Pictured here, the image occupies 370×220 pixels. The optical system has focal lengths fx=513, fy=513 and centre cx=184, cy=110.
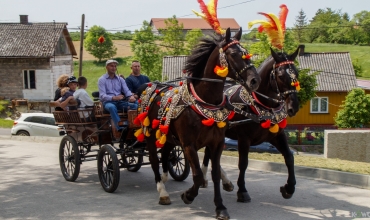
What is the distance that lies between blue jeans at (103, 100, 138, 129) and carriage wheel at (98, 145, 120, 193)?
1.62 ft

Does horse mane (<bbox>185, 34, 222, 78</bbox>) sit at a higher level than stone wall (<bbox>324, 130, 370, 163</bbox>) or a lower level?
higher

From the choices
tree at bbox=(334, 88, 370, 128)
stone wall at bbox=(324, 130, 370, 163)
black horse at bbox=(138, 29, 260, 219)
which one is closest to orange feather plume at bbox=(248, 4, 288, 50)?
black horse at bbox=(138, 29, 260, 219)

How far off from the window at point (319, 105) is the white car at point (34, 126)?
24.1m

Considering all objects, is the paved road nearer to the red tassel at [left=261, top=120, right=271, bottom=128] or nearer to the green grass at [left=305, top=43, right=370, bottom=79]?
the red tassel at [left=261, top=120, right=271, bottom=128]

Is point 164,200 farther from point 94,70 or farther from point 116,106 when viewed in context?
point 94,70

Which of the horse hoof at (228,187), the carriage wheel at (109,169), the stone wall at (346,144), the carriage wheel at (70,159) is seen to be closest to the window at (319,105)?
the stone wall at (346,144)

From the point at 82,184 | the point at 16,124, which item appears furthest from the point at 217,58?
the point at 16,124

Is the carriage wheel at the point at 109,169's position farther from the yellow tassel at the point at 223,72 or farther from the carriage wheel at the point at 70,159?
the yellow tassel at the point at 223,72

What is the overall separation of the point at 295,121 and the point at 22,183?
32.6 m

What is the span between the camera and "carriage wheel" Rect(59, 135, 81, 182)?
935cm

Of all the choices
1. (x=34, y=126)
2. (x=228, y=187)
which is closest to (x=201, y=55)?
(x=228, y=187)

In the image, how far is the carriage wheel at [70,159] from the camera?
935cm

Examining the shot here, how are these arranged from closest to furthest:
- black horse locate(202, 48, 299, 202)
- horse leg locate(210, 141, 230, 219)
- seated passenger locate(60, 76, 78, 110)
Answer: horse leg locate(210, 141, 230, 219) → black horse locate(202, 48, 299, 202) → seated passenger locate(60, 76, 78, 110)

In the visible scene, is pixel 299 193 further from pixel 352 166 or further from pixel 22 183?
pixel 22 183
